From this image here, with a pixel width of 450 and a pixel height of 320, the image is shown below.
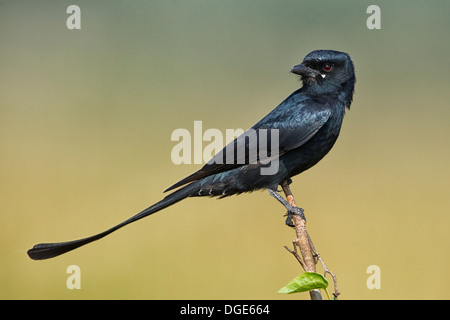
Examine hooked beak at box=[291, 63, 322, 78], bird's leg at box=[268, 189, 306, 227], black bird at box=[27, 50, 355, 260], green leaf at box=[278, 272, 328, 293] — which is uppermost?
hooked beak at box=[291, 63, 322, 78]

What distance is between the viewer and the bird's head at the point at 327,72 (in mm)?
4863

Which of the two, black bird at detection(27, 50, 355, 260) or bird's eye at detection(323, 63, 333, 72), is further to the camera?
bird's eye at detection(323, 63, 333, 72)

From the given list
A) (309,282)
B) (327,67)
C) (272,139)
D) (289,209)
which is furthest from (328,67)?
(309,282)

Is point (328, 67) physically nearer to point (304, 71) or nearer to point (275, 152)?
point (304, 71)

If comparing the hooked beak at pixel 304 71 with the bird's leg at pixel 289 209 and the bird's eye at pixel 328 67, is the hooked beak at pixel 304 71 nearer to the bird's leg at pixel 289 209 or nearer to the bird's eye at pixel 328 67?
the bird's eye at pixel 328 67

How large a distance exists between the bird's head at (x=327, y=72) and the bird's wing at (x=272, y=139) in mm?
271

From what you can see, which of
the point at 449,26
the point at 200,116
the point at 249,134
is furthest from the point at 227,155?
the point at 449,26

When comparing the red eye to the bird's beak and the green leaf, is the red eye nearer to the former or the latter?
the bird's beak

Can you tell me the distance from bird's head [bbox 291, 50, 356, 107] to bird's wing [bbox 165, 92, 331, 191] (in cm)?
27

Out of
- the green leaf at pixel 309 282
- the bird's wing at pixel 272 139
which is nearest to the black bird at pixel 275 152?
the bird's wing at pixel 272 139

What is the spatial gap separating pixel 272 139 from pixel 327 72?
Answer: 2.62 ft

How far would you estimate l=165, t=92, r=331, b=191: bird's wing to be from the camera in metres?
4.53

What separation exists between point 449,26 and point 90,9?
6162 millimetres

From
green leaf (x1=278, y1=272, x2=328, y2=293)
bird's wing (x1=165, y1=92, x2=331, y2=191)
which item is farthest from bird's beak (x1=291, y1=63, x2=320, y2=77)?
green leaf (x1=278, y1=272, x2=328, y2=293)
